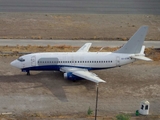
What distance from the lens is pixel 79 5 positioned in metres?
102

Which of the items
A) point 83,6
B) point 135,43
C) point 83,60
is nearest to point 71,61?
point 83,60

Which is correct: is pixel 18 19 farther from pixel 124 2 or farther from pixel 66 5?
pixel 124 2

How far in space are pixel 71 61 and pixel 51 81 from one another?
385 cm

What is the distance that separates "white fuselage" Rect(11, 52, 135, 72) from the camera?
59.9 metres

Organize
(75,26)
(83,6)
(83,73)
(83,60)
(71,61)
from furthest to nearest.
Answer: (83,6) < (75,26) < (83,60) < (71,61) < (83,73)

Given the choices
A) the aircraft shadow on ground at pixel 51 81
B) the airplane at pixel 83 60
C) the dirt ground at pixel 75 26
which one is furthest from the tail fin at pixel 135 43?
the dirt ground at pixel 75 26

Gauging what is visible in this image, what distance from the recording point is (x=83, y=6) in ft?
333

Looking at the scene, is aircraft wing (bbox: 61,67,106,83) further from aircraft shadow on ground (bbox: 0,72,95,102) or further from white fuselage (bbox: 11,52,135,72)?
aircraft shadow on ground (bbox: 0,72,95,102)

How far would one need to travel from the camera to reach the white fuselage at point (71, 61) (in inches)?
2359

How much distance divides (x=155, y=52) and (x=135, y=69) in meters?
10.3

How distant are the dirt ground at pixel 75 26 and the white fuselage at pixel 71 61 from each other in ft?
69.1

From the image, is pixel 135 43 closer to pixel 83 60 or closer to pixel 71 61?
pixel 83 60

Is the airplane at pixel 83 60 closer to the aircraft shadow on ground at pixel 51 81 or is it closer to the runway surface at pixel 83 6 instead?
the aircraft shadow on ground at pixel 51 81

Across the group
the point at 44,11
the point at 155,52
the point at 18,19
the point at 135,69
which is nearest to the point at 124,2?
the point at 44,11
